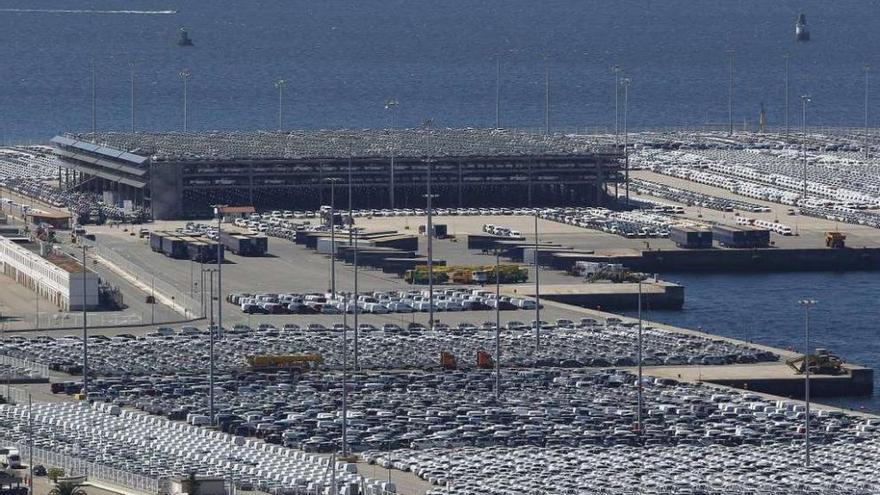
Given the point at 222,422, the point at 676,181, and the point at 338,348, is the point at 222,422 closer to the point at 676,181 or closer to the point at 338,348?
the point at 338,348

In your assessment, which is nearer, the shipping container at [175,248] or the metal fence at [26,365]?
the metal fence at [26,365]

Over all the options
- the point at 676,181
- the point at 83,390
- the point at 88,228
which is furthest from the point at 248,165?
the point at 83,390

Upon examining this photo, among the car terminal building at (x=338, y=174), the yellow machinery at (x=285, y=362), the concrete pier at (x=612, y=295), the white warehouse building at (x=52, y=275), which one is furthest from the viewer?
the car terminal building at (x=338, y=174)

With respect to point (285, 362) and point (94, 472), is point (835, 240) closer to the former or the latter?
point (285, 362)

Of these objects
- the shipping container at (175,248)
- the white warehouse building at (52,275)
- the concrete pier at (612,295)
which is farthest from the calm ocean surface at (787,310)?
the white warehouse building at (52,275)

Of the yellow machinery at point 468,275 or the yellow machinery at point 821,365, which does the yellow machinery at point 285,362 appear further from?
the yellow machinery at point 468,275

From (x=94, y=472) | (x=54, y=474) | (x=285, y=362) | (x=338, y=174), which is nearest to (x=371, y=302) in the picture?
(x=285, y=362)

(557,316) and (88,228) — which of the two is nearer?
(557,316)
